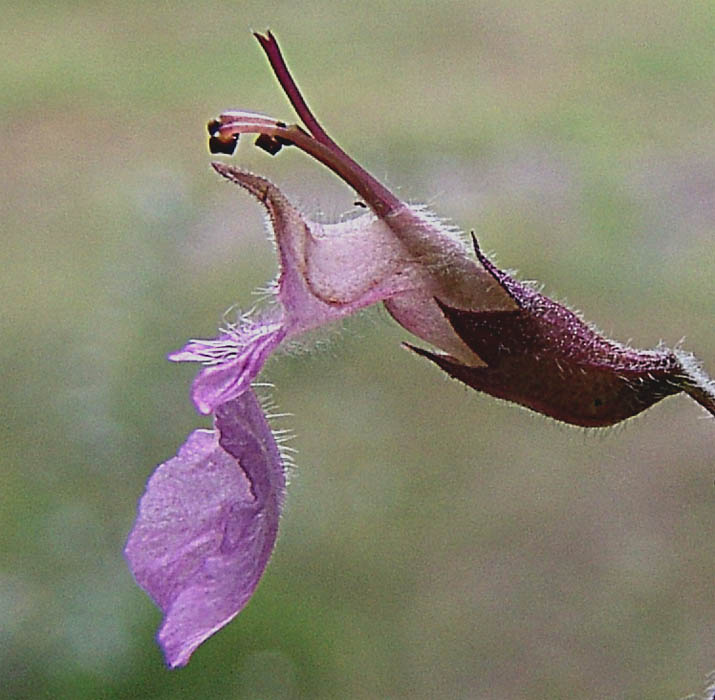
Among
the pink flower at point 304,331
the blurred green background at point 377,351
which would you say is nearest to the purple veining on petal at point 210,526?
the pink flower at point 304,331

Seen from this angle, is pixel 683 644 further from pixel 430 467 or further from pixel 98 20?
pixel 98 20

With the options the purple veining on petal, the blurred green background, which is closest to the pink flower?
the purple veining on petal

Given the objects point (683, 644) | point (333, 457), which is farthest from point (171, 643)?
point (333, 457)

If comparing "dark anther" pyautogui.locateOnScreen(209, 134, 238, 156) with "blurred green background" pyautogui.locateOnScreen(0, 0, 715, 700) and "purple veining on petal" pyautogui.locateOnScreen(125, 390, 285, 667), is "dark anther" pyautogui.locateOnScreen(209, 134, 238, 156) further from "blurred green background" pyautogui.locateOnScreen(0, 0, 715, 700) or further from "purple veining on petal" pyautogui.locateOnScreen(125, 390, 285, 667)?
"blurred green background" pyautogui.locateOnScreen(0, 0, 715, 700)

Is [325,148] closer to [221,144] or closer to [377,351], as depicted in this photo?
[221,144]

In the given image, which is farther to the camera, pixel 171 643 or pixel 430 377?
pixel 430 377

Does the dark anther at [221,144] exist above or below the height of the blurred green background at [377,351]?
below

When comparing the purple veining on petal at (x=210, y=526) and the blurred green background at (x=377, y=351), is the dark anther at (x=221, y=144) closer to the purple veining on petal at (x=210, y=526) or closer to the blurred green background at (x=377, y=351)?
the purple veining on petal at (x=210, y=526)
